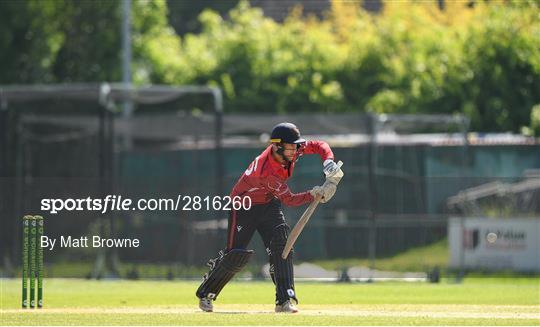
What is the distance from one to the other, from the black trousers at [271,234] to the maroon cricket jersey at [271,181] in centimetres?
13

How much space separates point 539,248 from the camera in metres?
25.0

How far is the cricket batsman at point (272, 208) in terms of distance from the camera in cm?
1463

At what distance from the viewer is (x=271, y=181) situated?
48.3 feet

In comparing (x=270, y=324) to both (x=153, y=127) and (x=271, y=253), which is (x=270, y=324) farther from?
(x=153, y=127)

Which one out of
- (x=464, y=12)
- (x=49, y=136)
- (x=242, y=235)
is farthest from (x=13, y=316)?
(x=464, y=12)

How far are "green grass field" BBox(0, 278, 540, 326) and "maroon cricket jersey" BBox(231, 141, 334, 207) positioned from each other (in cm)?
121

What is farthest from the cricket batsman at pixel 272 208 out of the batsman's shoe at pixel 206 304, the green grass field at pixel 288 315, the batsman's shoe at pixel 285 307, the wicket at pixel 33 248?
the wicket at pixel 33 248

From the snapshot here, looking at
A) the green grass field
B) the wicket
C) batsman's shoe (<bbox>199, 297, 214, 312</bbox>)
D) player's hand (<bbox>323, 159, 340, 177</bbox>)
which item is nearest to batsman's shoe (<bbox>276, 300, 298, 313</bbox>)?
the green grass field

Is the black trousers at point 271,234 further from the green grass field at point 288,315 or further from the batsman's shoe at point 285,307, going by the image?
the green grass field at point 288,315

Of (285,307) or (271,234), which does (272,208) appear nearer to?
(271,234)

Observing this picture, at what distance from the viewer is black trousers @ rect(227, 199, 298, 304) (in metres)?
14.9

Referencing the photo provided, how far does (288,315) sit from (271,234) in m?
0.90

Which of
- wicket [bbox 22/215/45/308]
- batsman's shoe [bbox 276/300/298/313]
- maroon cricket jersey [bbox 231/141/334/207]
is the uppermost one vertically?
maroon cricket jersey [bbox 231/141/334/207]

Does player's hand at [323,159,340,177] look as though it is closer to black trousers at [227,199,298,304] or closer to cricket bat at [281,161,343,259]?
cricket bat at [281,161,343,259]
